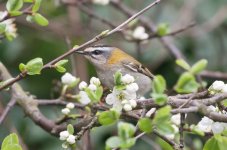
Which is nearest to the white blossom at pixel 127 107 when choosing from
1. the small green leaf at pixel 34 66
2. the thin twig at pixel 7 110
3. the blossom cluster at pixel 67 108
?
the small green leaf at pixel 34 66

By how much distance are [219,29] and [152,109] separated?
10.6 feet

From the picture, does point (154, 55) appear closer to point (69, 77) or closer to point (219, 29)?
point (219, 29)

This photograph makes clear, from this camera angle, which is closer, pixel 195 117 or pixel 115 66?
pixel 115 66

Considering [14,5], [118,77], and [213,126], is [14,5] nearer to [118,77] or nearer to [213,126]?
[118,77]

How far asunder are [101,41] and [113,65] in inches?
52.3

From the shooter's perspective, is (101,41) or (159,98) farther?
(101,41)

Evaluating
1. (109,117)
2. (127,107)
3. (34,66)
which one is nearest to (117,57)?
(34,66)

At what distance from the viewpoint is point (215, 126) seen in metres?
1.60

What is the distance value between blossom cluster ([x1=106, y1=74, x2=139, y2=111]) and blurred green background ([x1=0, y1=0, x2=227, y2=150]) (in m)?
2.07

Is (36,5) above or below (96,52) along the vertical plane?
below

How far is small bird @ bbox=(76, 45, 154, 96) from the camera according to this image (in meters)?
2.70

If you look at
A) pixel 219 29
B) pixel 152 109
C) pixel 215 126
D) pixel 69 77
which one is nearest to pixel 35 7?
pixel 69 77

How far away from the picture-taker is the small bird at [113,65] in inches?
106

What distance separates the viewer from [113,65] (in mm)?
2889
